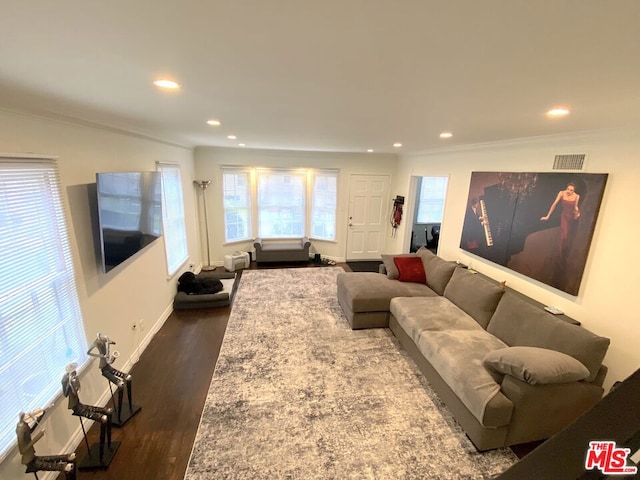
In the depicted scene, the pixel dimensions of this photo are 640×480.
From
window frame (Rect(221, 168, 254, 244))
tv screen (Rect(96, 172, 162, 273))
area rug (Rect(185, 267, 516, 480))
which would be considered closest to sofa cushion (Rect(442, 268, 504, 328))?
area rug (Rect(185, 267, 516, 480))

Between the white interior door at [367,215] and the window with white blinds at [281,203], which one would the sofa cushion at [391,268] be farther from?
the window with white blinds at [281,203]

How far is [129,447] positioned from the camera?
2.05m

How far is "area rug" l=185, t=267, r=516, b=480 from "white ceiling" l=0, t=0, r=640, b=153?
2441 millimetres

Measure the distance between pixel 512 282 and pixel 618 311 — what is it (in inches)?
40.5

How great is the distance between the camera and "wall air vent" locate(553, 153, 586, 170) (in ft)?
8.16

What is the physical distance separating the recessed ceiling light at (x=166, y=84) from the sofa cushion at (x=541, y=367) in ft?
9.18

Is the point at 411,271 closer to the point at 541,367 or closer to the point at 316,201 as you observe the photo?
the point at 541,367

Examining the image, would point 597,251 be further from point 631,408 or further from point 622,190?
point 631,408

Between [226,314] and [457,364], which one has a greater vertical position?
[457,364]

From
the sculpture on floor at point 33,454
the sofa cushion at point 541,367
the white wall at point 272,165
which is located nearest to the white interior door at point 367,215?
the white wall at point 272,165

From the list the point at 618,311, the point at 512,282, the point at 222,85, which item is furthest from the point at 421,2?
the point at 512,282

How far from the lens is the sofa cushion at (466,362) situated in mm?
2006

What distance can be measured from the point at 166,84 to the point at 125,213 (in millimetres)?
1643

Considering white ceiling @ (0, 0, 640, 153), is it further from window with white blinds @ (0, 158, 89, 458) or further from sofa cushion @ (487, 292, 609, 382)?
sofa cushion @ (487, 292, 609, 382)
